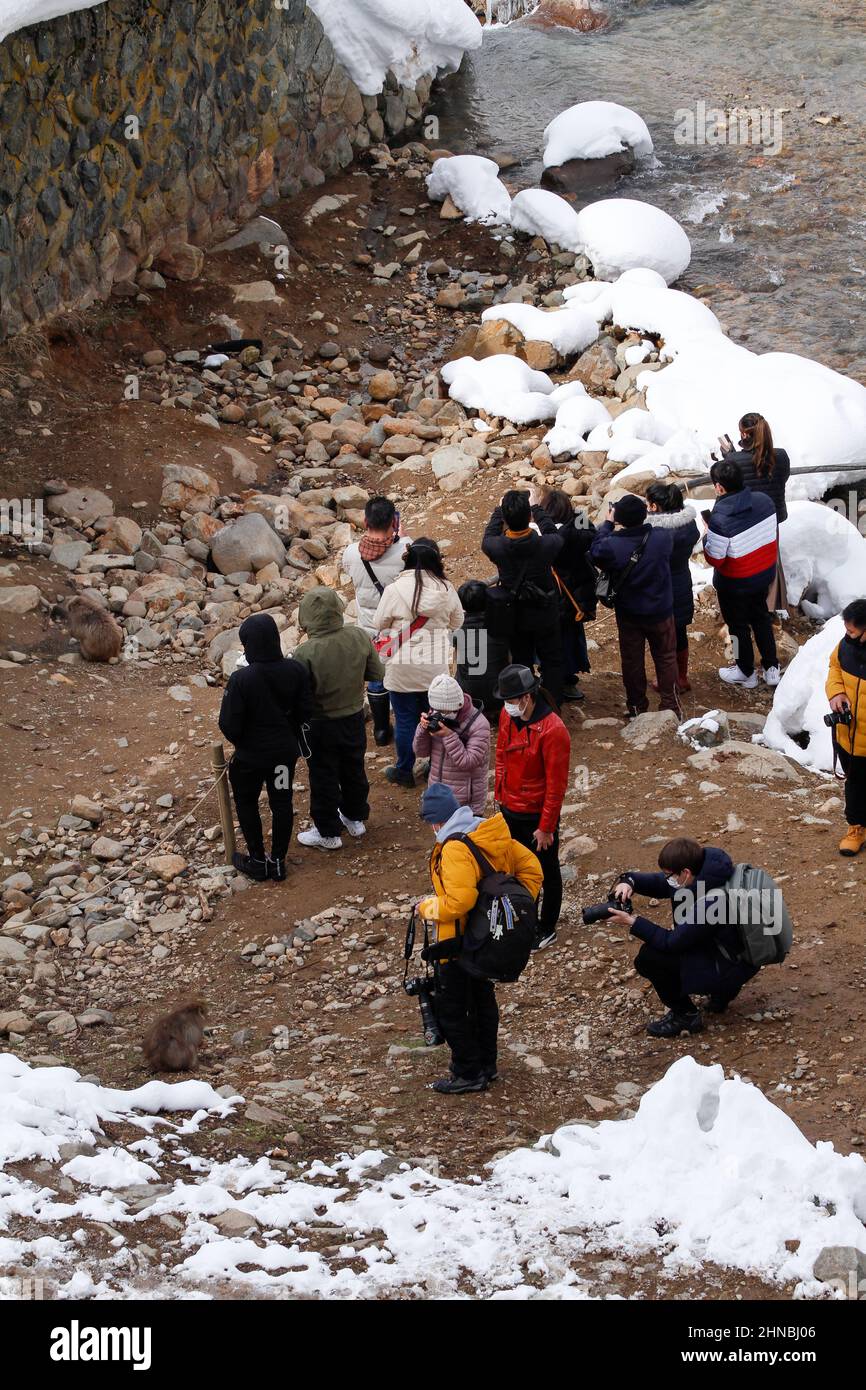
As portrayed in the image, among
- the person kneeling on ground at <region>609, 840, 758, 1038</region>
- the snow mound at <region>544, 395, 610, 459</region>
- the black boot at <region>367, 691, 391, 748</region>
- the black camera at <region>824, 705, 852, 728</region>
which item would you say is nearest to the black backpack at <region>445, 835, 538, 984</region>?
the person kneeling on ground at <region>609, 840, 758, 1038</region>

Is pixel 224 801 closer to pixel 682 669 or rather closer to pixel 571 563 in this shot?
pixel 571 563

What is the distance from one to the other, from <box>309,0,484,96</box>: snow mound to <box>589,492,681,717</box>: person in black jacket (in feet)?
39.8

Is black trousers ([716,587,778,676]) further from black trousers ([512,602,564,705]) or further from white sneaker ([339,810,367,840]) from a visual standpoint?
white sneaker ([339,810,367,840])

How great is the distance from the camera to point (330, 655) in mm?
7445

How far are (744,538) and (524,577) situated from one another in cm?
170

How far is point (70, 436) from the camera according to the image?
12539 millimetres

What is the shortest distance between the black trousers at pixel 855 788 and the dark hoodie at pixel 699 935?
129 centimetres

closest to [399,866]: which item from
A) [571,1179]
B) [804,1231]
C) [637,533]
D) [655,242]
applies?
[637,533]

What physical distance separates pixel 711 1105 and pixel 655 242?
41.9 feet

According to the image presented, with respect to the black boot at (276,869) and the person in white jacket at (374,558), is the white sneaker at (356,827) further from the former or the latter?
the person in white jacket at (374,558)

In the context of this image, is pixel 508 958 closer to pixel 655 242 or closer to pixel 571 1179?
pixel 571 1179

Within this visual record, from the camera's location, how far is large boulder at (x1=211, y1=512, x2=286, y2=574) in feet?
38.7

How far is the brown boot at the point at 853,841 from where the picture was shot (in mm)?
6934

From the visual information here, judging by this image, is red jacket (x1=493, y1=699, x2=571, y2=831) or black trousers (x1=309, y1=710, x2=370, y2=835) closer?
red jacket (x1=493, y1=699, x2=571, y2=831)
